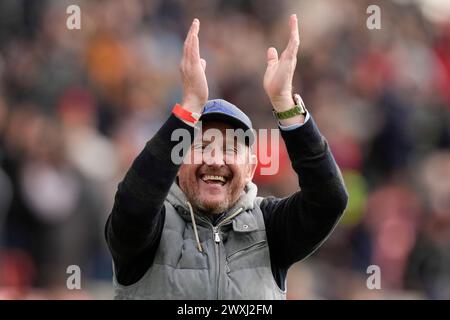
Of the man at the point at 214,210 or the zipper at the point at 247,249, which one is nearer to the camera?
the man at the point at 214,210

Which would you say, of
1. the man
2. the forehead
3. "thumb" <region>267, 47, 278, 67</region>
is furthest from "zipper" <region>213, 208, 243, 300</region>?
"thumb" <region>267, 47, 278, 67</region>

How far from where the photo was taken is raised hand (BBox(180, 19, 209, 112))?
12.2 ft

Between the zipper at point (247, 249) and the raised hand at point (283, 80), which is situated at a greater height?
the raised hand at point (283, 80)

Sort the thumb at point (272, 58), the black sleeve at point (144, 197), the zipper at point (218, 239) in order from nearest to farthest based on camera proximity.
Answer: the black sleeve at point (144, 197)
the zipper at point (218, 239)
the thumb at point (272, 58)

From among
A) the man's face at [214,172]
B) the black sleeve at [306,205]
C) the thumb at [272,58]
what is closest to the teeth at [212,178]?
the man's face at [214,172]

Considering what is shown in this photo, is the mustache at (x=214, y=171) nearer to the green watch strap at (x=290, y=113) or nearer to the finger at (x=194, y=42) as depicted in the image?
the green watch strap at (x=290, y=113)

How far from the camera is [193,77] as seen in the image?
3.73 meters

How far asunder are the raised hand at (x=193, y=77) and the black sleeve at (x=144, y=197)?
0.09 m

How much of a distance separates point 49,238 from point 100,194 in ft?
1.46

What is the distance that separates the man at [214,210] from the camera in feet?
12.2

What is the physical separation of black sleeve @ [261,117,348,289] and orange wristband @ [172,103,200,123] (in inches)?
12.9

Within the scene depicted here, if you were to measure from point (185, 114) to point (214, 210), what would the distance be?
17.2 inches

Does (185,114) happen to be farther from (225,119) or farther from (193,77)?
(225,119)

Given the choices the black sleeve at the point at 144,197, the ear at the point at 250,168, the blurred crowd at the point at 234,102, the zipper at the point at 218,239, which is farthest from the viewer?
the blurred crowd at the point at 234,102
